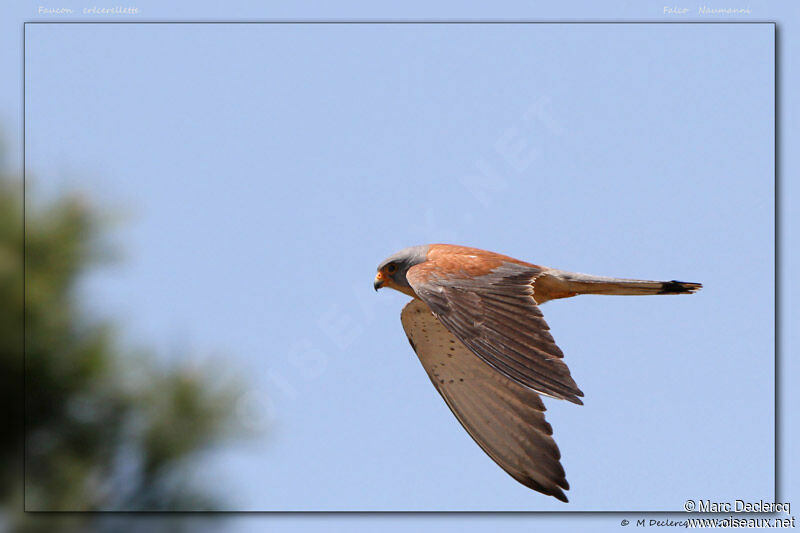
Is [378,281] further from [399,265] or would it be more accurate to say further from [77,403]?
[77,403]

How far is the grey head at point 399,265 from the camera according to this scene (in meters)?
6.02

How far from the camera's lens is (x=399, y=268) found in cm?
610

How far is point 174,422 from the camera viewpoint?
11.4 feet

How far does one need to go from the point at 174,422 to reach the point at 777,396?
350cm

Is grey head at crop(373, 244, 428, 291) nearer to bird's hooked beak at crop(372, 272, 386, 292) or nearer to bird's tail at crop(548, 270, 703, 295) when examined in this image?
bird's hooked beak at crop(372, 272, 386, 292)

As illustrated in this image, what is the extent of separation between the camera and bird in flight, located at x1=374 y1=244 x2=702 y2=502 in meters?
4.61

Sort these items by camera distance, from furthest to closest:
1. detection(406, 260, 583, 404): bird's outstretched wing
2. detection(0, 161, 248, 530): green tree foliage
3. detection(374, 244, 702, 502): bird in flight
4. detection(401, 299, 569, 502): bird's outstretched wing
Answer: detection(401, 299, 569, 502): bird's outstretched wing, detection(374, 244, 702, 502): bird in flight, detection(406, 260, 583, 404): bird's outstretched wing, detection(0, 161, 248, 530): green tree foliage

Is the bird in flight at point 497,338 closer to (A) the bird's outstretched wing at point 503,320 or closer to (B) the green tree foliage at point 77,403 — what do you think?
(A) the bird's outstretched wing at point 503,320

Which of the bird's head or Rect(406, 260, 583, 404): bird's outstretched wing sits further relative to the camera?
the bird's head

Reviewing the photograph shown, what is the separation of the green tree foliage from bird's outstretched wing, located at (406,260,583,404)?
1.55 meters

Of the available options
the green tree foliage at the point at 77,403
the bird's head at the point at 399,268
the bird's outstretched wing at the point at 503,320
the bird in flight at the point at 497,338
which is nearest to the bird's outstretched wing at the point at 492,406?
the bird in flight at the point at 497,338

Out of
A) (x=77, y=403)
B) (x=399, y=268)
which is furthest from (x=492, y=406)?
(x=77, y=403)

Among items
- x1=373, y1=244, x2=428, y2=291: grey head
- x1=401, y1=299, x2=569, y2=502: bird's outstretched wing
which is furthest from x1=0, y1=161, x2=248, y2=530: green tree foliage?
x1=373, y1=244, x2=428, y2=291: grey head

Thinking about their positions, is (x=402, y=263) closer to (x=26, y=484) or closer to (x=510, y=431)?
(x=510, y=431)
